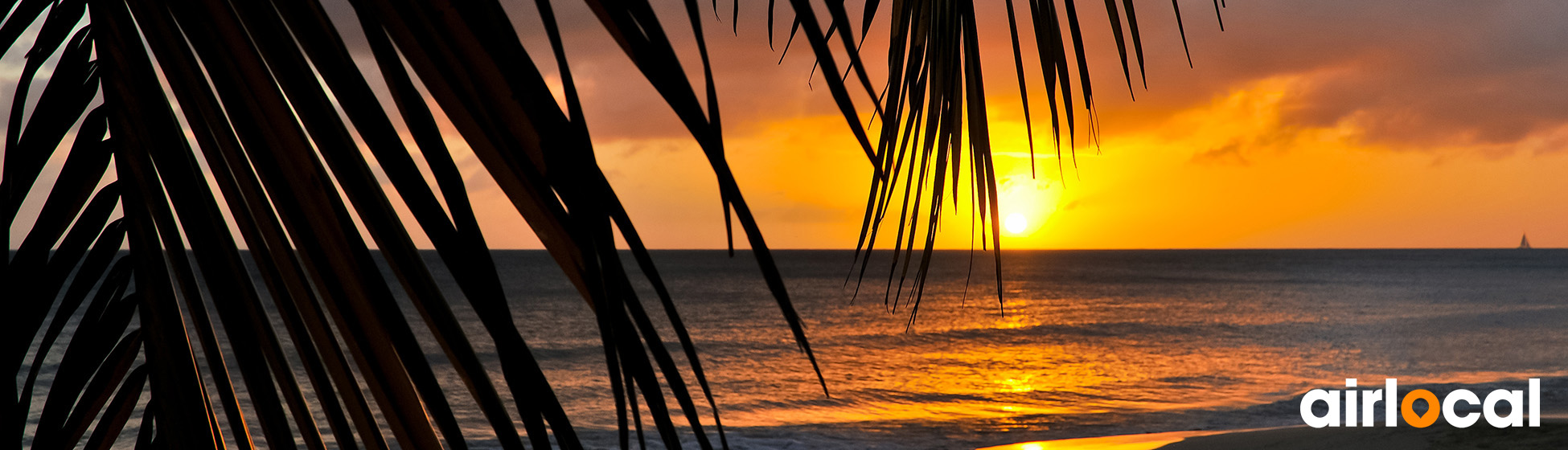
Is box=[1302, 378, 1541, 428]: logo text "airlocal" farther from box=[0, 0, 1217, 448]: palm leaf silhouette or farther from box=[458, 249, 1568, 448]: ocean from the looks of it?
box=[0, 0, 1217, 448]: palm leaf silhouette

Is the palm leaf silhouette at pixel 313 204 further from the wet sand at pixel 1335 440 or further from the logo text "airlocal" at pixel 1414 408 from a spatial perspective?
the logo text "airlocal" at pixel 1414 408

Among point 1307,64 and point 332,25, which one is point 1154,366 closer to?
point 332,25

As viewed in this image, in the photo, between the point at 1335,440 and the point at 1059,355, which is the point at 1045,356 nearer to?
the point at 1059,355

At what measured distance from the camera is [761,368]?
57.9ft

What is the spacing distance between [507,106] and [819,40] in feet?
0.28

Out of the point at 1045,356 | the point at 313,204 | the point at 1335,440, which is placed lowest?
the point at 1045,356

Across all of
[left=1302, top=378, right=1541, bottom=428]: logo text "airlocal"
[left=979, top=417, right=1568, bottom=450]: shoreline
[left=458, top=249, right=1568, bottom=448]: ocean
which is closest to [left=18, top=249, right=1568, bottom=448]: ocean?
[left=458, top=249, right=1568, bottom=448]: ocean

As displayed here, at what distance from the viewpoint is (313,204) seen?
0.91 feet

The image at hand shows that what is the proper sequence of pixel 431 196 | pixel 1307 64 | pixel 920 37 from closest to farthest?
1. pixel 431 196
2. pixel 920 37
3. pixel 1307 64

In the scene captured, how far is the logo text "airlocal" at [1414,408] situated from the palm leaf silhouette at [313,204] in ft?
33.5

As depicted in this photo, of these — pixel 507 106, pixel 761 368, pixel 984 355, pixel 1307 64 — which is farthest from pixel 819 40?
pixel 1307 64

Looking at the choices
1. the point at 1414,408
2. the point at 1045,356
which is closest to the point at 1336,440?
the point at 1414,408

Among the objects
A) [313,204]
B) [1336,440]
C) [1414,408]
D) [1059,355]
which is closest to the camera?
[313,204]

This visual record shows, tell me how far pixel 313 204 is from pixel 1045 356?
20427 millimetres
